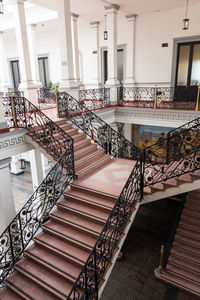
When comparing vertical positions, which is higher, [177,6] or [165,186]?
[177,6]

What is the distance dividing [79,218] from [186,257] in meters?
3.64

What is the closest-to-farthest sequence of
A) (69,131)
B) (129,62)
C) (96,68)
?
(69,131) → (129,62) → (96,68)

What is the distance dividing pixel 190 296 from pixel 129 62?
10.3 m

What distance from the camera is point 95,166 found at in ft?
21.4

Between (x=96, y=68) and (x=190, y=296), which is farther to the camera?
(x=96, y=68)

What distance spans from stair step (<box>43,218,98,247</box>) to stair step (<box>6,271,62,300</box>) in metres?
0.94

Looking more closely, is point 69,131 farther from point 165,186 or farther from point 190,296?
point 190,296

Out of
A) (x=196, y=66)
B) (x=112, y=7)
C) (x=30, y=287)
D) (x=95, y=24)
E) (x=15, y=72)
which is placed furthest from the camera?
(x=15, y=72)

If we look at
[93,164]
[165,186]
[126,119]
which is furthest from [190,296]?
[126,119]

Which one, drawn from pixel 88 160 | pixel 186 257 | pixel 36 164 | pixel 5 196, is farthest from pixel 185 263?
pixel 36 164

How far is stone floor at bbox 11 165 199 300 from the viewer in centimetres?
595

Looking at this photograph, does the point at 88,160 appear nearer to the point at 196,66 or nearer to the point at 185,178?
the point at 185,178

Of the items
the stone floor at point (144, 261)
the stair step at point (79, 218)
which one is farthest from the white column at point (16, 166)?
the stair step at point (79, 218)

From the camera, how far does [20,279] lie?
4309 millimetres
